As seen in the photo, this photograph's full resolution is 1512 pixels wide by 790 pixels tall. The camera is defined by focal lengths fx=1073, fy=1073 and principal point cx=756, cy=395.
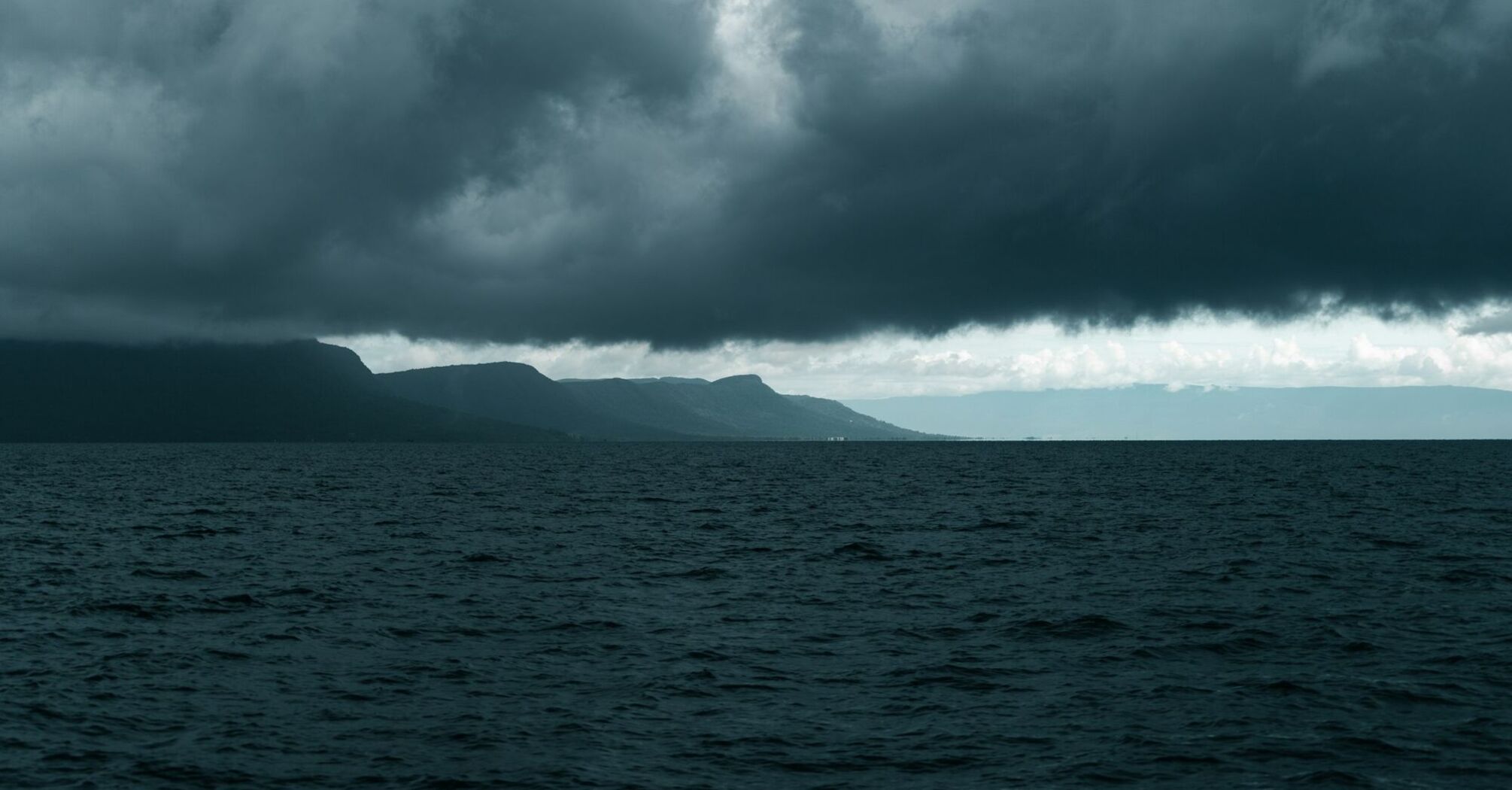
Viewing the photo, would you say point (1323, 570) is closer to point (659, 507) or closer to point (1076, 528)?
point (1076, 528)

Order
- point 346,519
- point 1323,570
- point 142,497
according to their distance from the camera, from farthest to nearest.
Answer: point 142,497, point 346,519, point 1323,570

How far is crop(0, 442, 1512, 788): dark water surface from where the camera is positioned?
2070 cm

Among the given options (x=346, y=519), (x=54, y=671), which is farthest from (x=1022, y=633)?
(x=346, y=519)

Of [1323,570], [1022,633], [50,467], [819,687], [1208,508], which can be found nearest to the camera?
[819,687]

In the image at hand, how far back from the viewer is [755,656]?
29.8 meters

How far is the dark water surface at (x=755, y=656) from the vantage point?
20703mm

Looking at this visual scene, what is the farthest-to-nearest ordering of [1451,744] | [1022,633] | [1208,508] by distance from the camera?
[1208,508], [1022,633], [1451,744]

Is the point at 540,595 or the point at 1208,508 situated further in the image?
the point at 1208,508

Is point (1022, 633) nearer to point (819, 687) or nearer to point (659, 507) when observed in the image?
point (819, 687)

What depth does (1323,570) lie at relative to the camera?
45.6m

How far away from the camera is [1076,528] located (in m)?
66.0

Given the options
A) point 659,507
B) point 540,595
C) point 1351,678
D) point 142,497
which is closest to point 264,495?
point 142,497

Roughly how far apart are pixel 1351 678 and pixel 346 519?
61931 millimetres

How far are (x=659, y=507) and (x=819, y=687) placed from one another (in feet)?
197
